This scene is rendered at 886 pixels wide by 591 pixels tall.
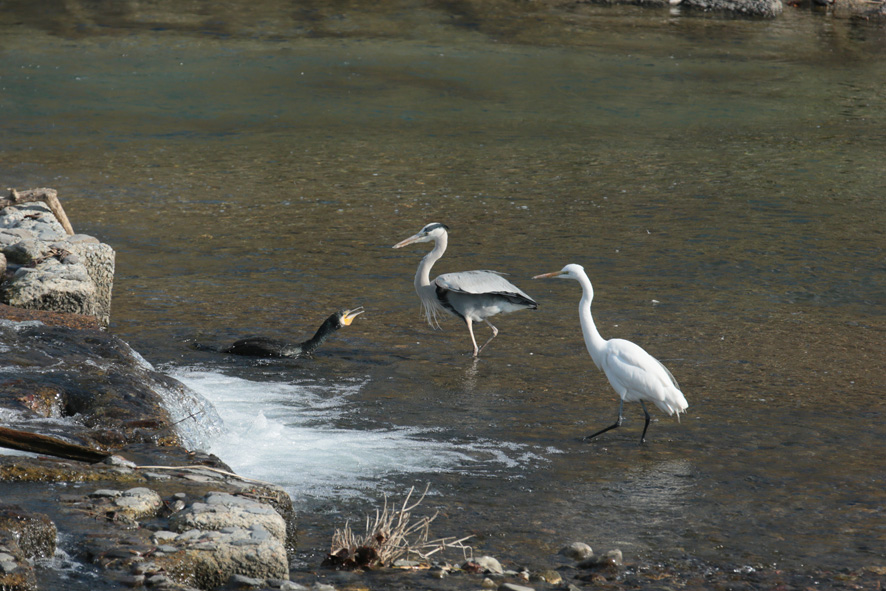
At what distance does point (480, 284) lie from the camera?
28.9 feet

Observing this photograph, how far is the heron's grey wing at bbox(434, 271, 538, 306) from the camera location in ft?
28.7

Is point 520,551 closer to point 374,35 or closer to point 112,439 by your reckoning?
point 112,439

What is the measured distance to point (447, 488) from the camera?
5926mm

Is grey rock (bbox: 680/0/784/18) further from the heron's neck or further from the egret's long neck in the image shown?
the egret's long neck

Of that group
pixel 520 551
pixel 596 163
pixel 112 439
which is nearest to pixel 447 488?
pixel 520 551

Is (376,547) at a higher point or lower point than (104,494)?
lower

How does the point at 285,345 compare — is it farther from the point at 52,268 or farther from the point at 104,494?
the point at 104,494

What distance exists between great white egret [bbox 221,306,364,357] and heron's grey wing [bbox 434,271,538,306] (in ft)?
2.87

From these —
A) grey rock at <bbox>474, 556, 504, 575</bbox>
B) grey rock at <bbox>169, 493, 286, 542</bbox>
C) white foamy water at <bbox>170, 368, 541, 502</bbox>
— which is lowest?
white foamy water at <bbox>170, 368, 541, 502</bbox>

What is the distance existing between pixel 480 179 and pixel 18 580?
1138 cm

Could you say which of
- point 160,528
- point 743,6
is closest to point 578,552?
point 160,528

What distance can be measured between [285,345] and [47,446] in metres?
3.06

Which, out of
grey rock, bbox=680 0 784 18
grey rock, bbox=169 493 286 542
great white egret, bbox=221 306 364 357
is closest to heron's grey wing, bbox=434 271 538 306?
great white egret, bbox=221 306 364 357

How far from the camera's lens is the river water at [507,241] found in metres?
6.08
